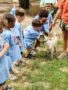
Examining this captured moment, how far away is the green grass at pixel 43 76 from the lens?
19.3 feet

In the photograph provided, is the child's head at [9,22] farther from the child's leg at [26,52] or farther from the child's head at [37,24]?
the child's leg at [26,52]

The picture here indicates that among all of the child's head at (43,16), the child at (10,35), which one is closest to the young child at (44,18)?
the child's head at (43,16)

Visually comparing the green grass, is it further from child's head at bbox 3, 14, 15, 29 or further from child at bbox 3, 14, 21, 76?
child's head at bbox 3, 14, 15, 29

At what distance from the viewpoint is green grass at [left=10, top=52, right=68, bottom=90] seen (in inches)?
231

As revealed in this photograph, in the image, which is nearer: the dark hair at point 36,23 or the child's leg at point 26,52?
the dark hair at point 36,23

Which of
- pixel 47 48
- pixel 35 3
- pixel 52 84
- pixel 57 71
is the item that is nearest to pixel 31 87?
pixel 52 84

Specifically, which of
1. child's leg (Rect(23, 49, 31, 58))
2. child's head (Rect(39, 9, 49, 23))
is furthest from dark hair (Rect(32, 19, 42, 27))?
child's leg (Rect(23, 49, 31, 58))

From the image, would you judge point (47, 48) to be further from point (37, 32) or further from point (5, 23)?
point (5, 23)

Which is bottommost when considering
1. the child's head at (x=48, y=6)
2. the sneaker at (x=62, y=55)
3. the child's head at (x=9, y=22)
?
the sneaker at (x=62, y=55)

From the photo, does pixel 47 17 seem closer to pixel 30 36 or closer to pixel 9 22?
pixel 30 36

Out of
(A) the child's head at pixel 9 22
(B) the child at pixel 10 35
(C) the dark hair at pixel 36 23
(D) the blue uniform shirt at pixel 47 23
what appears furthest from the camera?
(D) the blue uniform shirt at pixel 47 23

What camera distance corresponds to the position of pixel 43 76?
6.36m

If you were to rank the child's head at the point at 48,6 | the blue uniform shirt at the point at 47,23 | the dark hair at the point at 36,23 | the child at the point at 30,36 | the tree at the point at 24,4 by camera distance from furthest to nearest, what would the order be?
the tree at the point at 24,4 < the child's head at the point at 48,6 < the blue uniform shirt at the point at 47,23 < the child at the point at 30,36 < the dark hair at the point at 36,23

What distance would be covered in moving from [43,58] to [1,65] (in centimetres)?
265
